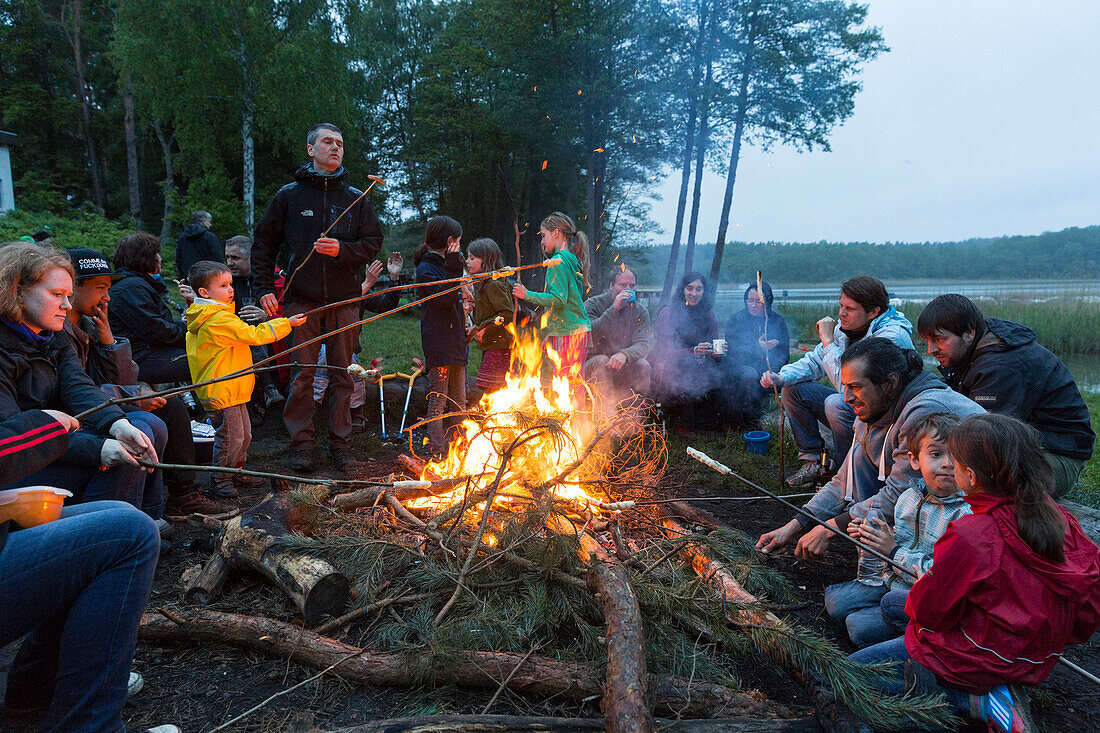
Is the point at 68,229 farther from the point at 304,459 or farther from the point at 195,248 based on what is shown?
the point at 304,459

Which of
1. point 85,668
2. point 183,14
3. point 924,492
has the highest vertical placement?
point 183,14

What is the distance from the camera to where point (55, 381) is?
3150 mm

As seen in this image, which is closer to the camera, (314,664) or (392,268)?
(314,664)

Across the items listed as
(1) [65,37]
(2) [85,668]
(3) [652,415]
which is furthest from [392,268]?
(1) [65,37]

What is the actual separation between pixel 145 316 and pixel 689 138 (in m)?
14.9

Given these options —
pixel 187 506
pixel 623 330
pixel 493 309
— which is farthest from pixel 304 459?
pixel 623 330

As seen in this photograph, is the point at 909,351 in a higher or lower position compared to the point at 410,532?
higher

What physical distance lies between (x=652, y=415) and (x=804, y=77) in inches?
559

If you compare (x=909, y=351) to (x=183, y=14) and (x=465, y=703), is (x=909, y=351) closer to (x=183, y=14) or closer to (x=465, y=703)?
(x=465, y=703)

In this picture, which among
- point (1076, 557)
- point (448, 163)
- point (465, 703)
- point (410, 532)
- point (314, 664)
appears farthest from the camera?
point (448, 163)

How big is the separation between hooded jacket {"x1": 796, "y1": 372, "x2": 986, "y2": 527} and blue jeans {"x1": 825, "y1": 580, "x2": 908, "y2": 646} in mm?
379

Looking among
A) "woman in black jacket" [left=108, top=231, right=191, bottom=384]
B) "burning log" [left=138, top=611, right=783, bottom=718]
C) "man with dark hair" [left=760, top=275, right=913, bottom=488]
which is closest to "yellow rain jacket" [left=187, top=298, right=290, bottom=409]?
"woman in black jacket" [left=108, top=231, right=191, bottom=384]

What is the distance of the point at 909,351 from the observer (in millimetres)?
3764

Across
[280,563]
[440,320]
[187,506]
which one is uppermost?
[440,320]
